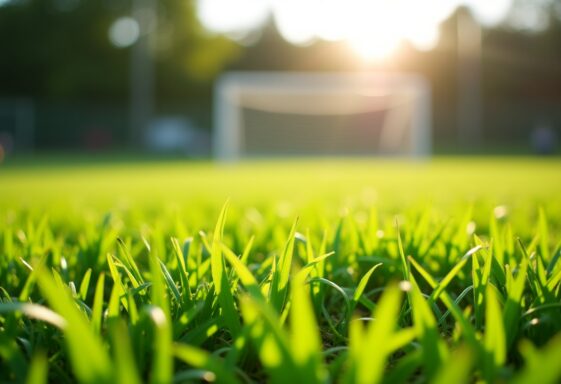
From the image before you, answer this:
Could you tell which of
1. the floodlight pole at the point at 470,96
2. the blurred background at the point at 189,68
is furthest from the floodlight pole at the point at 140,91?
the floodlight pole at the point at 470,96

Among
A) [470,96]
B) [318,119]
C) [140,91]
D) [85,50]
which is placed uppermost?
[85,50]

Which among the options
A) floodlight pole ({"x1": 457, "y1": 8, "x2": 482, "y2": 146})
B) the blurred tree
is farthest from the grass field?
the blurred tree

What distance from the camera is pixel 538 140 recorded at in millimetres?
17594

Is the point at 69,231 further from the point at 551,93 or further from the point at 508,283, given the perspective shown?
the point at 551,93

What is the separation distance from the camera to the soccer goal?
16.2 meters

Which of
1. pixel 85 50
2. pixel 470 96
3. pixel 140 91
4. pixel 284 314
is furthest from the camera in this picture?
pixel 85 50

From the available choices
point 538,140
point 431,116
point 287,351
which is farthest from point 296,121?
point 287,351

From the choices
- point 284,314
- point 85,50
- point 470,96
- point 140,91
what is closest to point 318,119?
point 140,91

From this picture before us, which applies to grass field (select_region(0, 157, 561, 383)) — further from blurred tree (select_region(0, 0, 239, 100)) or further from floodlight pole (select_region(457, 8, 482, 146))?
blurred tree (select_region(0, 0, 239, 100))

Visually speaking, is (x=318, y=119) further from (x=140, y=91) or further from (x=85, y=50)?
(x=85, y=50)

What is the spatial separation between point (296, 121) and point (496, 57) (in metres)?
22.1

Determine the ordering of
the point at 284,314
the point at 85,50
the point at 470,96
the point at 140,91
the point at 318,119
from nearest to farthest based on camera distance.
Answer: the point at 284,314 < the point at 318,119 < the point at 140,91 < the point at 470,96 < the point at 85,50

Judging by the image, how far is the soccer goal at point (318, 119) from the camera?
1616cm

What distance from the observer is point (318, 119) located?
58.5 feet
